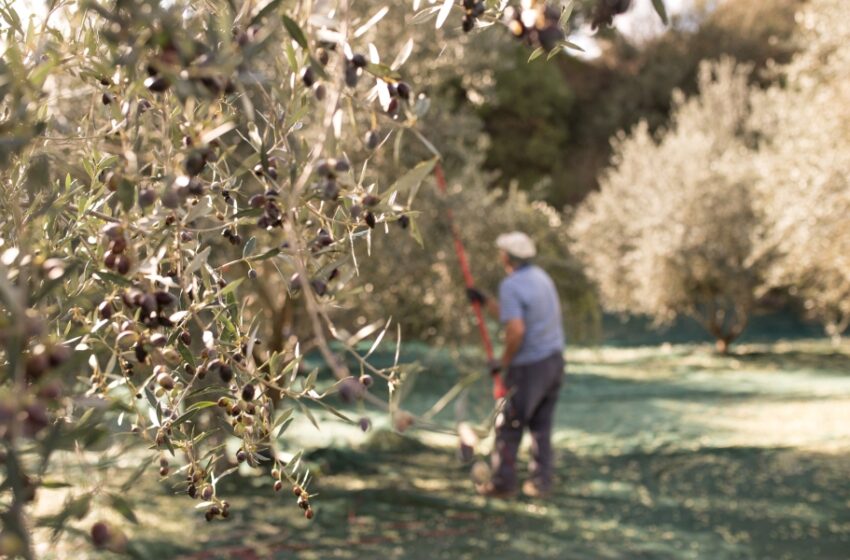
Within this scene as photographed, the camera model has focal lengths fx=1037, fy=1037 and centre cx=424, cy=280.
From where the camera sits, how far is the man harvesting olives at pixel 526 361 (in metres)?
8.12

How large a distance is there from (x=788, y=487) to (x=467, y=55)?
16.8ft

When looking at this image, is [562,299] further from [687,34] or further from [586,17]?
[687,34]

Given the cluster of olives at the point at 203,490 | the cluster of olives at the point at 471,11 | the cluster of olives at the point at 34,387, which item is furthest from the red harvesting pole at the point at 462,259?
the cluster of olives at the point at 34,387

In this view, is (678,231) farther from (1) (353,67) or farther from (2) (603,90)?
(1) (353,67)

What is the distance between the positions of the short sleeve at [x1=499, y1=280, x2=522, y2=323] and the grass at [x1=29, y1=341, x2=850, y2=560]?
1.59m

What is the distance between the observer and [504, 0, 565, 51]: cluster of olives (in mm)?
1318

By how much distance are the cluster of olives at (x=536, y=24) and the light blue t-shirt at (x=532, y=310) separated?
672 centimetres

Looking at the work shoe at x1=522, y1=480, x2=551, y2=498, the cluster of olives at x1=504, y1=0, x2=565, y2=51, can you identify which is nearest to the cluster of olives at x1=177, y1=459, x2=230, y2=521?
the cluster of olives at x1=504, y1=0, x2=565, y2=51

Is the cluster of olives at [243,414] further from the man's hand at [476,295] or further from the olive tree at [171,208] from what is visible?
the man's hand at [476,295]

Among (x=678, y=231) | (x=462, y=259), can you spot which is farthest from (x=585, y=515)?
(x=678, y=231)

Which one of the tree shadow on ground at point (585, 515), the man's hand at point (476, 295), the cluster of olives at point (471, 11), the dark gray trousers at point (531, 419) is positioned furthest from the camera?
the man's hand at point (476, 295)

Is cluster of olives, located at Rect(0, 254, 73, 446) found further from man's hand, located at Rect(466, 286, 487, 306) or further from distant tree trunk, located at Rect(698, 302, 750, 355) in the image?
distant tree trunk, located at Rect(698, 302, 750, 355)

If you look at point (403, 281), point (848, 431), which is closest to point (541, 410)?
point (403, 281)

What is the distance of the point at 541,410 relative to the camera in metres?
8.64
